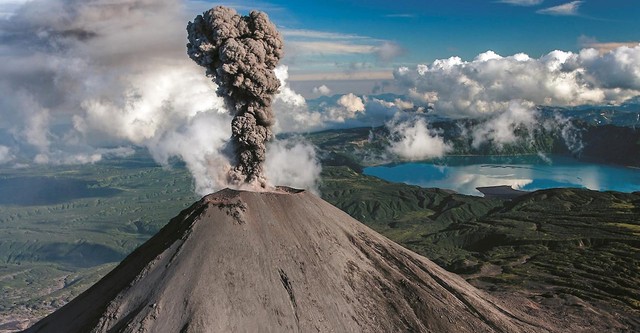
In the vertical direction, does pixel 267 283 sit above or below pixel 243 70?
below

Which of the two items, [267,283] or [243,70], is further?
[243,70]

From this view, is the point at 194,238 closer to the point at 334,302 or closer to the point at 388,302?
the point at 334,302

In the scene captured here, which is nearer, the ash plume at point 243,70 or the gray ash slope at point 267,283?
the gray ash slope at point 267,283

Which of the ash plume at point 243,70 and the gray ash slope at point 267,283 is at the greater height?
the ash plume at point 243,70

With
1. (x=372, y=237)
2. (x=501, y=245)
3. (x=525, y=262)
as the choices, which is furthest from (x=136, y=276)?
(x=501, y=245)

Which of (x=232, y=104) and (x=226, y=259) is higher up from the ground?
(x=232, y=104)
